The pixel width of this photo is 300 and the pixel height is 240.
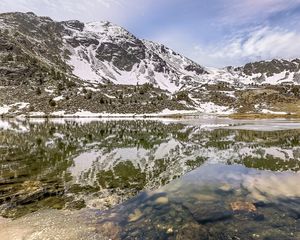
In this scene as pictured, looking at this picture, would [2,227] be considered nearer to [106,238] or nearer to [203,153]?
[106,238]

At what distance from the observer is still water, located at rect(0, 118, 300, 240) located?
12.1 m

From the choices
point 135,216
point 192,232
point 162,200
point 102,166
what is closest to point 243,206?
point 162,200

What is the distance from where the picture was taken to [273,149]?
1277 inches

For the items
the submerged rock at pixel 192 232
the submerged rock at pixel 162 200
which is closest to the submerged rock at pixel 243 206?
the submerged rock at pixel 192 232

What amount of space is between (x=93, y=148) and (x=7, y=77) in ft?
479

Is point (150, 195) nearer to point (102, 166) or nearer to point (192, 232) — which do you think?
point (192, 232)

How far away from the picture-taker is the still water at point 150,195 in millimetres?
12055

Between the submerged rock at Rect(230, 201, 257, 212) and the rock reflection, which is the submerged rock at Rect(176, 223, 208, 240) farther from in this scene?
the rock reflection

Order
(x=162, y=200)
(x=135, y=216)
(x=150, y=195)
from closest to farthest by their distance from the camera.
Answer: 1. (x=135, y=216)
2. (x=162, y=200)
3. (x=150, y=195)

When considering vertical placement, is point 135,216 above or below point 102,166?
above

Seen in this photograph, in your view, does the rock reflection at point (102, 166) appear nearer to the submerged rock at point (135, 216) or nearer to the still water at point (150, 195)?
the still water at point (150, 195)

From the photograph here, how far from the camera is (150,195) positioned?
1645 centimetres

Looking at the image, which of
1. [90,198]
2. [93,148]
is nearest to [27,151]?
[93,148]

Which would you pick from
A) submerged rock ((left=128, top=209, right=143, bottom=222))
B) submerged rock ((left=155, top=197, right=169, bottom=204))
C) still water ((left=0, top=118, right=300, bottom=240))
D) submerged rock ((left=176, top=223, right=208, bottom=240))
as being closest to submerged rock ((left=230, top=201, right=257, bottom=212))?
still water ((left=0, top=118, right=300, bottom=240))
